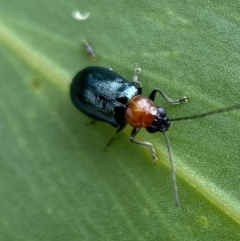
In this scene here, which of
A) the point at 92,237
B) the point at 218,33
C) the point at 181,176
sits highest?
the point at 218,33

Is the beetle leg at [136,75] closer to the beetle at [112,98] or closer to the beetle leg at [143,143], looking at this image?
the beetle at [112,98]

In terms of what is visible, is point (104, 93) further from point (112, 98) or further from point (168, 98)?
point (168, 98)

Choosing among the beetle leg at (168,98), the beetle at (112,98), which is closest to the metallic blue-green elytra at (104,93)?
the beetle at (112,98)

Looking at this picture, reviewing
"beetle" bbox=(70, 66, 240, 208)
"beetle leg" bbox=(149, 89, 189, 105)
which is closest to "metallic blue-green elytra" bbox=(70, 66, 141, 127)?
"beetle" bbox=(70, 66, 240, 208)

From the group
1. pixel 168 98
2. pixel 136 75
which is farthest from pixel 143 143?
pixel 136 75

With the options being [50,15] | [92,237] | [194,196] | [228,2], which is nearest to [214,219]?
[194,196]

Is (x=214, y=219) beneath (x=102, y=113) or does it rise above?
beneath

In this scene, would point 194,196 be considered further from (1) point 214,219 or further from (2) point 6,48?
(2) point 6,48
